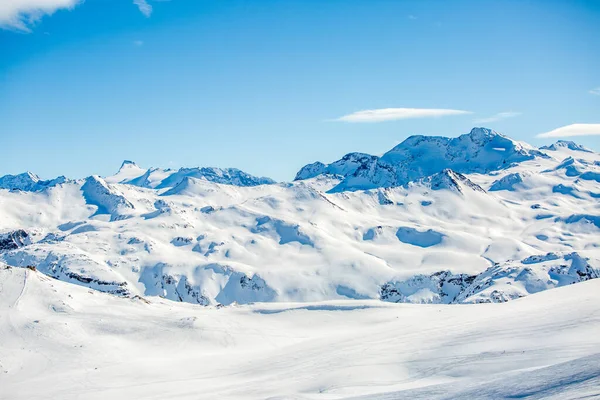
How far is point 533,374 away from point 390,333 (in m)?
22.6

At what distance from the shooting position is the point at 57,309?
52188 millimetres

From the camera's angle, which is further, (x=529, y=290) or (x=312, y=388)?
(x=529, y=290)

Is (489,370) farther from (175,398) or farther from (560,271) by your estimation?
(560,271)

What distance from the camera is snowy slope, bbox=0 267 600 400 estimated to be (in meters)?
25.1

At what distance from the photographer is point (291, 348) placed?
42250 mm

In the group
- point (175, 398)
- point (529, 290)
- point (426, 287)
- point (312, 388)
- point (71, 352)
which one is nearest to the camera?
point (312, 388)

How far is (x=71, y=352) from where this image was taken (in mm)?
44500

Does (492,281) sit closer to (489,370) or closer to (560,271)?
(560,271)

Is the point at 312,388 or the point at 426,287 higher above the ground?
the point at 312,388

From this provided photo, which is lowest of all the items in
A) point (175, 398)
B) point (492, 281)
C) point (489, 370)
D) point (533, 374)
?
point (492, 281)

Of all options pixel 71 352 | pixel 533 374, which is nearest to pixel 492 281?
pixel 71 352

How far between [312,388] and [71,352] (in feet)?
84.3

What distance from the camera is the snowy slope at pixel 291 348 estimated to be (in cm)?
2514

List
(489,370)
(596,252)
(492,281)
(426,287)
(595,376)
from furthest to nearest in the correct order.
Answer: (426,287), (596,252), (492,281), (489,370), (595,376)
